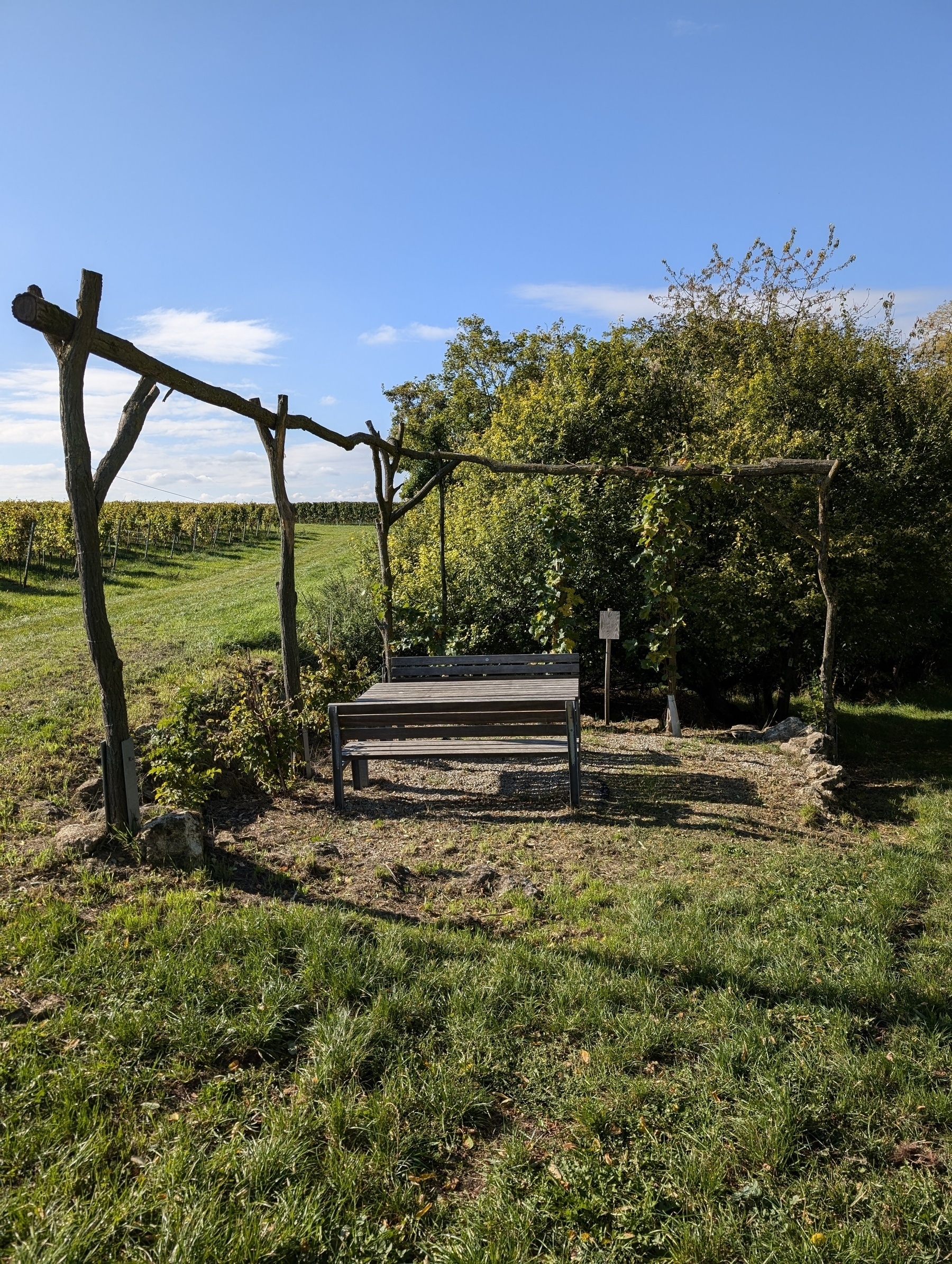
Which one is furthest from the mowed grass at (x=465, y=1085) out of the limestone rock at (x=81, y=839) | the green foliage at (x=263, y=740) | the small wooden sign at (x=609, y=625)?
the small wooden sign at (x=609, y=625)

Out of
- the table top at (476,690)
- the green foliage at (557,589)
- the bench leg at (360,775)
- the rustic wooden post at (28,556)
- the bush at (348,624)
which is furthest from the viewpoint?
the rustic wooden post at (28,556)

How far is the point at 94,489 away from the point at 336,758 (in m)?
2.43

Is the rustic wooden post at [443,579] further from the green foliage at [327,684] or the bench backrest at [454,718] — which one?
the bench backrest at [454,718]

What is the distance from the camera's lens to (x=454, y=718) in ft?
18.0

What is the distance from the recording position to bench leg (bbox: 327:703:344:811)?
5516mm

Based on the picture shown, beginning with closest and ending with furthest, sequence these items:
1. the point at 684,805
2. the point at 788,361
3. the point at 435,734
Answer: the point at 435,734 → the point at 684,805 → the point at 788,361

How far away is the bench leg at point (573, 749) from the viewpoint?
538 centimetres

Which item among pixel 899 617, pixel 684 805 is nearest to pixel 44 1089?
pixel 684 805

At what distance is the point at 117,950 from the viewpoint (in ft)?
10.9

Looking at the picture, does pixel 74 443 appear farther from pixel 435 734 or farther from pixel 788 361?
pixel 788 361

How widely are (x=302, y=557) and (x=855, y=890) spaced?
86.1 ft

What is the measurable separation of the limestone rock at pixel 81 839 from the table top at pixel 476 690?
2.15 m

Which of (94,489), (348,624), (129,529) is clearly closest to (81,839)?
(94,489)

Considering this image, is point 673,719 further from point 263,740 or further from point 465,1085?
point 465,1085
